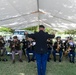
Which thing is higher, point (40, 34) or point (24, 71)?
point (40, 34)

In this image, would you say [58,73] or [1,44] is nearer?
[58,73]

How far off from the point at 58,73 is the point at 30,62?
2.56 metres

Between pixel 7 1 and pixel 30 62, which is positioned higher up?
pixel 7 1

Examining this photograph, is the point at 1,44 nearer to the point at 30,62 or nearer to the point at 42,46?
the point at 30,62

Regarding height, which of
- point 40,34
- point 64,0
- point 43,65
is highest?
point 64,0

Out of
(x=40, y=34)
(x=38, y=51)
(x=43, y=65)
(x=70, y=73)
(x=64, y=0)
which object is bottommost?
(x=70, y=73)

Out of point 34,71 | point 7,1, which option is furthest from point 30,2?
point 34,71

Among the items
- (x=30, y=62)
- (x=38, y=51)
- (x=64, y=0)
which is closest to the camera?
(x=38, y=51)

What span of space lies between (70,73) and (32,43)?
3.20m

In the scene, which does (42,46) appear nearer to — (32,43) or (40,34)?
(40,34)

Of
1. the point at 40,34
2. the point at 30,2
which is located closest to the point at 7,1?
the point at 30,2

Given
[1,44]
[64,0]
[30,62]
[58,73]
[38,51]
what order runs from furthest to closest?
[1,44] → [30,62] → [58,73] → [64,0] → [38,51]

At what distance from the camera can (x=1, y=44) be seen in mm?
10969

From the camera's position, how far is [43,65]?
5891 mm
